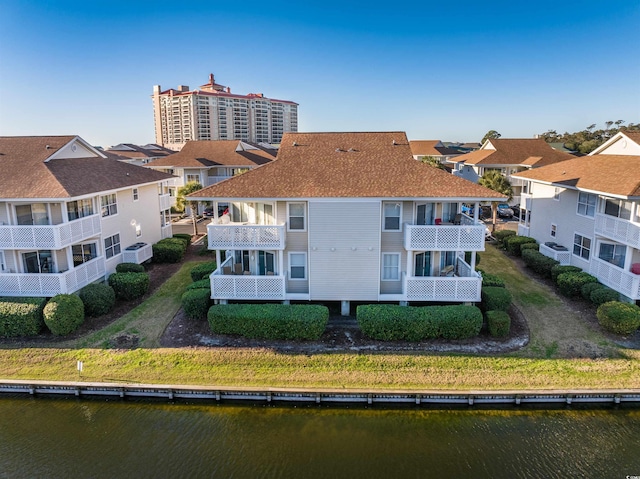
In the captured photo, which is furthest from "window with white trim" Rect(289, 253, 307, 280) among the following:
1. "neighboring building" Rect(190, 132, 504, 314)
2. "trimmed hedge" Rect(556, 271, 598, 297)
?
"trimmed hedge" Rect(556, 271, 598, 297)

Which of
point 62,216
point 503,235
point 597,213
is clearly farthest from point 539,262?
point 62,216

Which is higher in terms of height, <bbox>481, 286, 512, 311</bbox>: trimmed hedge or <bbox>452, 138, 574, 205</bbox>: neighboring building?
<bbox>452, 138, 574, 205</bbox>: neighboring building

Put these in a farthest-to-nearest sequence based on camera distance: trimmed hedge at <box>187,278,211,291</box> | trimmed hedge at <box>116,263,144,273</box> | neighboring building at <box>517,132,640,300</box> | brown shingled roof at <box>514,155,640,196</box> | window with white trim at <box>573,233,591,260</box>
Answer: trimmed hedge at <box>116,263,144,273</box> < window with white trim at <box>573,233,591,260</box> < trimmed hedge at <box>187,278,211,291</box> < brown shingled roof at <box>514,155,640,196</box> < neighboring building at <box>517,132,640,300</box>

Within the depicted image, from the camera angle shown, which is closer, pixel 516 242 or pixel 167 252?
pixel 167 252

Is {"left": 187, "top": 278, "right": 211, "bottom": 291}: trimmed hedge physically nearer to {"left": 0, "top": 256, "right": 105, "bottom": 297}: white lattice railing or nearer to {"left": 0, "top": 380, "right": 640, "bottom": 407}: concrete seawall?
{"left": 0, "top": 256, "right": 105, "bottom": 297}: white lattice railing

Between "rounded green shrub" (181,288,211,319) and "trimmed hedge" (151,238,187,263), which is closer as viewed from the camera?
"rounded green shrub" (181,288,211,319)

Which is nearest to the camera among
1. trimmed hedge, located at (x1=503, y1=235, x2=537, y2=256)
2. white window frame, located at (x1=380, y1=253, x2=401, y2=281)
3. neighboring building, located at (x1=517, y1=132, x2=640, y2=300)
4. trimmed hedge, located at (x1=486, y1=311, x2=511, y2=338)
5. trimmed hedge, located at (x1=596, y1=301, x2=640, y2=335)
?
trimmed hedge, located at (x1=596, y1=301, x2=640, y2=335)

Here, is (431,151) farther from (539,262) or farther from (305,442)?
(305,442)
